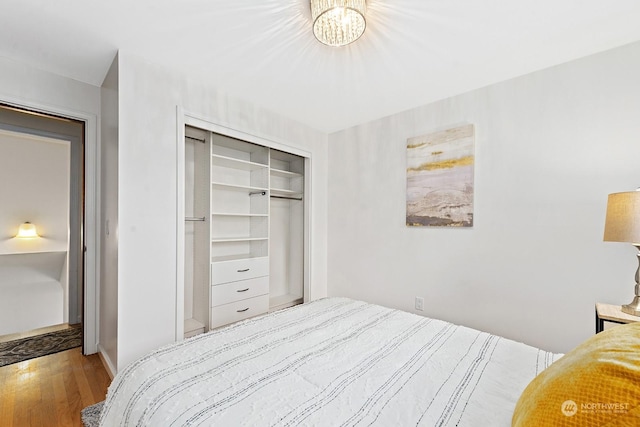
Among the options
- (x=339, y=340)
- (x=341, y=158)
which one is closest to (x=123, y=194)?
(x=339, y=340)

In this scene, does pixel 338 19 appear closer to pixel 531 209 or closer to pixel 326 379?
pixel 326 379

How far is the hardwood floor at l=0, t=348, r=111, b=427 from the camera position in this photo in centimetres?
171

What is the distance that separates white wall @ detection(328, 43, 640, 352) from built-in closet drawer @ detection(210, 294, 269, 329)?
1.23 metres

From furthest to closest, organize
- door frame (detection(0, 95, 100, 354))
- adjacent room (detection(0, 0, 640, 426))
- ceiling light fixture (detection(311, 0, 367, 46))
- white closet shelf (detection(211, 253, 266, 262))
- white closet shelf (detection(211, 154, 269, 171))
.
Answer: white closet shelf (detection(211, 253, 266, 262)) → white closet shelf (detection(211, 154, 269, 171)) → door frame (detection(0, 95, 100, 354)) → ceiling light fixture (detection(311, 0, 367, 46)) → adjacent room (detection(0, 0, 640, 426))

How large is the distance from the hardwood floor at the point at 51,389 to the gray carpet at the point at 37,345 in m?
0.12

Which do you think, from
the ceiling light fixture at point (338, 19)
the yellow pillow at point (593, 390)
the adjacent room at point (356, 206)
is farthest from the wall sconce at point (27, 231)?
the yellow pillow at point (593, 390)

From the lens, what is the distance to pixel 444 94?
2.55 metres

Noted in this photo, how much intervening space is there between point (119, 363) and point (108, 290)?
22.5 inches

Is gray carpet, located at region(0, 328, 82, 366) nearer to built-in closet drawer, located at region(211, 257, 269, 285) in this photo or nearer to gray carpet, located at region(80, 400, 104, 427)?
gray carpet, located at region(80, 400, 104, 427)

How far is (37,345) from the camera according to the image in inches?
103

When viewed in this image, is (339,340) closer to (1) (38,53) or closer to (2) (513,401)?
(2) (513,401)

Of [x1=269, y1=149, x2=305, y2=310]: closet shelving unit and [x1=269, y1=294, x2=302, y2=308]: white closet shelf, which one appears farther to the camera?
[x1=269, y1=149, x2=305, y2=310]: closet shelving unit

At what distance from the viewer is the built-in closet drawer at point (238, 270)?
8.68 feet

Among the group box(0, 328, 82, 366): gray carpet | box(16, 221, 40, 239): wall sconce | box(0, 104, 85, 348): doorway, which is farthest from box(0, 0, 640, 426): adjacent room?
box(16, 221, 40, 239): wall sconce
